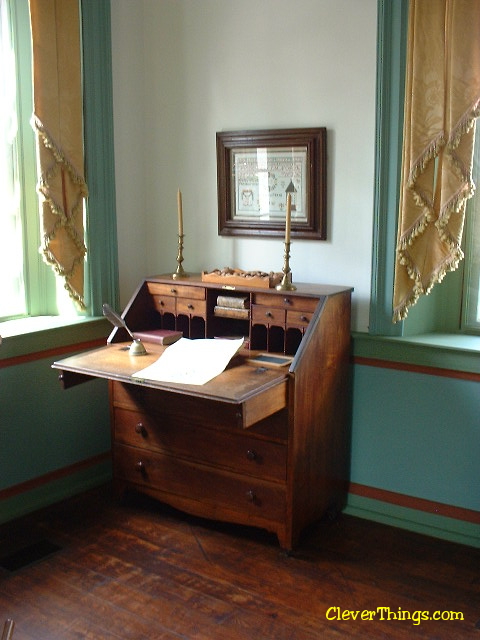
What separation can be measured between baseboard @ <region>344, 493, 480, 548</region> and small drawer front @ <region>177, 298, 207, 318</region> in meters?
1.11

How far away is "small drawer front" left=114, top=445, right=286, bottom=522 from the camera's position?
3.09 m

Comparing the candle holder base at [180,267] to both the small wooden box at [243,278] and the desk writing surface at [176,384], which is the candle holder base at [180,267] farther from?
the desk writing surface at [176,384]

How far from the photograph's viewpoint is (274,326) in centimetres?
324

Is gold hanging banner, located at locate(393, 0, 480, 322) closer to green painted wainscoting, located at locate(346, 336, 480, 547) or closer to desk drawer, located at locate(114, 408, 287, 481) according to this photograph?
green painted wainscoting, located at locate(346, 336, 480, 547)

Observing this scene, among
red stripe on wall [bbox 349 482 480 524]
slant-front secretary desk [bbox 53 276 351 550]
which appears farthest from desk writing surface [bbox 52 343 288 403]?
red stripe on wall [bbox 349 482 480 524]

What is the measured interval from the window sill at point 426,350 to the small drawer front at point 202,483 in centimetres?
75

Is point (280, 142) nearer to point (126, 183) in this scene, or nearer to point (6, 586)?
point (126, 183)

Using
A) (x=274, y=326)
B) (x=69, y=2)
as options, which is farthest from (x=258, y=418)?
(x=69, y=2)

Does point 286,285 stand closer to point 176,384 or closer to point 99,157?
point 176,384

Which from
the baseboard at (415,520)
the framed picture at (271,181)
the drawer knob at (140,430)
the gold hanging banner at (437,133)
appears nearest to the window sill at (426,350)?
the gold hanging banner at (437,133)

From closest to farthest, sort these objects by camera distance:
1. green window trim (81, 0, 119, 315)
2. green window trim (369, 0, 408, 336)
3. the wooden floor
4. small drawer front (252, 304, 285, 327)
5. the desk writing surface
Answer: the wooden floor < the desk writing surface < green window trim (369, 0, 408, 336) < small drawer front (252, 304, 285, 327) < green window trim (81, 0, 119, 315)

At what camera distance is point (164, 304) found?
354 cm

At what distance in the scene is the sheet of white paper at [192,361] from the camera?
9.43 feet

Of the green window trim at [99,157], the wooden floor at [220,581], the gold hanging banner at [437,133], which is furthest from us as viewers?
the green window trim at [99,157]
